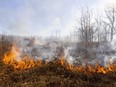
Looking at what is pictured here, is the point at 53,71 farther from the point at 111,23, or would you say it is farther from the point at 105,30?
the point at 105,30

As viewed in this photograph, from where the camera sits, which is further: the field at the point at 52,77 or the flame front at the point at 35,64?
the flame front at the point at 35,64

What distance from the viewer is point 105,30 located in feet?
186

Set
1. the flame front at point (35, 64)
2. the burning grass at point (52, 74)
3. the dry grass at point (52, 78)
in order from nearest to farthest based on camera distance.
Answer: the dry grass at point (52, 78) → the burning grass at point (52, 74) → the flame front at point (35, 64)

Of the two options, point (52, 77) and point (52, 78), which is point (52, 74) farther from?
point (52, 78)

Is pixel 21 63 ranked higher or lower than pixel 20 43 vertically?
lower

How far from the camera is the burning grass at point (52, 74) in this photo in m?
13.0

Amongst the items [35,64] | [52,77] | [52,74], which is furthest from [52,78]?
[35,64]

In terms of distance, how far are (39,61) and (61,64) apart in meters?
2.29

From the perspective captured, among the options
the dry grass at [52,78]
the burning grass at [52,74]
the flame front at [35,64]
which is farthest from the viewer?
the flame front at [35,64]

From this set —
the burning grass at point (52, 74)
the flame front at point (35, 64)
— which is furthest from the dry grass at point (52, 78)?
the flame front at point (35, 64)

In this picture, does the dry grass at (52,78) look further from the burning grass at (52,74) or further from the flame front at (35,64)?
the flame front at (35,64)

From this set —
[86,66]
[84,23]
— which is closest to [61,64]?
[86,66]

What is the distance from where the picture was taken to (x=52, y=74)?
1441 centimetres

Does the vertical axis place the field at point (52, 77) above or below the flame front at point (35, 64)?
below
